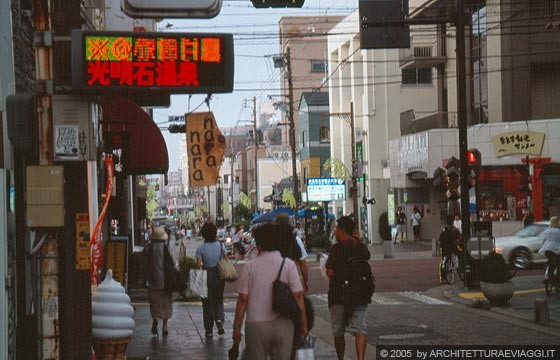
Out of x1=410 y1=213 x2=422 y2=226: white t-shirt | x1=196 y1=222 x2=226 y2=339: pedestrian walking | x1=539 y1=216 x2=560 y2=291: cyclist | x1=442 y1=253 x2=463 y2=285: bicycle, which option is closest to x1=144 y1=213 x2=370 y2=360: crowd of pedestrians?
x1=196 y1=222 x2=226 y2=339: pedestrian walking

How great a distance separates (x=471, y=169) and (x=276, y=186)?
223 ft

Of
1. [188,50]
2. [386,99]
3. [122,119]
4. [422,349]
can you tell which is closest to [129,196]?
[122,119]

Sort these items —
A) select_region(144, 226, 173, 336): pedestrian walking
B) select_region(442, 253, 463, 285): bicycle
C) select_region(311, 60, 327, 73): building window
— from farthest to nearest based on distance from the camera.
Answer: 1. select_region(311, 60, 327, 73): building window
2. select_region(442, 253, 463, 285): bicycle
3. select_region(144, 226, 173, 336): pedestrian walking

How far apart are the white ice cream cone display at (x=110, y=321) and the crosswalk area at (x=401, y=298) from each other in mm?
11280

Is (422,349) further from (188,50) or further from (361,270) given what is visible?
(188,50)

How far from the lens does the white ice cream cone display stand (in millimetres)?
11266

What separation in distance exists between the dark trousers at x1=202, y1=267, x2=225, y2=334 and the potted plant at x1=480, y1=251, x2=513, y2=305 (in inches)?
257

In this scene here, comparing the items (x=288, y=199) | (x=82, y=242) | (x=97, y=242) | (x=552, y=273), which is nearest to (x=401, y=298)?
(x=552, y=273)

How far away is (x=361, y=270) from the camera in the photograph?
12359 mm

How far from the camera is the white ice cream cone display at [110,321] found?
11.3 metres

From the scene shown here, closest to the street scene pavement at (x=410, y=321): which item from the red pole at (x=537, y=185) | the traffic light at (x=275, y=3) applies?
the traffic light at (x=275, y=3)

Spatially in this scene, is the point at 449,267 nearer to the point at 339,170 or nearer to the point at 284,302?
the point at 284,302

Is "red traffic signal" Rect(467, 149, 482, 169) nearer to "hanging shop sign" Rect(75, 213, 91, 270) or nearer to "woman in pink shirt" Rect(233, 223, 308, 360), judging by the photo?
"hanging shop sign" Rect(75, 213, 91, 270)

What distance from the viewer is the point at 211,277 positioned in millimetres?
16188
